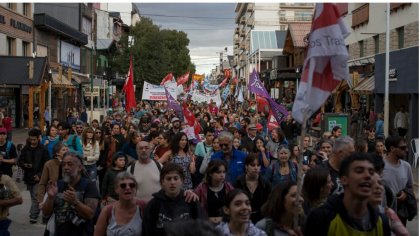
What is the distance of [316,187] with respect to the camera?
4.98 metres

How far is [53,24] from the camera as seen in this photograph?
1487 inches

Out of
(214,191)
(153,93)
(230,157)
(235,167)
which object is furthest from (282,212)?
(153,93)

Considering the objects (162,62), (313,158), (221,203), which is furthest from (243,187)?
(162,62)

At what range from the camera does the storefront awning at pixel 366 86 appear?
23719mm

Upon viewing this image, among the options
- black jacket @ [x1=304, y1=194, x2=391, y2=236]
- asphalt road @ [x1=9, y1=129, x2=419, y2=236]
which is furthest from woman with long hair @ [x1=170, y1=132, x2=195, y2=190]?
black jacket @ [x1=304, y1=194, x2=391, y2=236]

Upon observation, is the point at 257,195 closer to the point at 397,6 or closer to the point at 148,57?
the point at 397,6

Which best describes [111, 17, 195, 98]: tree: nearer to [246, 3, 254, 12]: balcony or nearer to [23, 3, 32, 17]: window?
[23, 3, 32, 17]: window

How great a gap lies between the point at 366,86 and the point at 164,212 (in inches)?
803

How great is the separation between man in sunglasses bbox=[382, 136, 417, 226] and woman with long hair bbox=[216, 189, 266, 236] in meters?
2.42

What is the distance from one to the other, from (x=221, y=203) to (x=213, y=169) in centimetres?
33

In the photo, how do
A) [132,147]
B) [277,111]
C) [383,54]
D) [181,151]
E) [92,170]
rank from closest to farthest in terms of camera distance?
1. [181,151]
2. [92,170]
3. [132,147]
4. [277,111]
5. [383,54]

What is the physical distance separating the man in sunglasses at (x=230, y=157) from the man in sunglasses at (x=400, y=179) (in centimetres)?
196

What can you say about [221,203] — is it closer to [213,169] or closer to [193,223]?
[213,169]

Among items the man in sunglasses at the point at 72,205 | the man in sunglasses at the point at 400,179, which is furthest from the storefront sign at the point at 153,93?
the man in sunglasses at the point at 72,205
